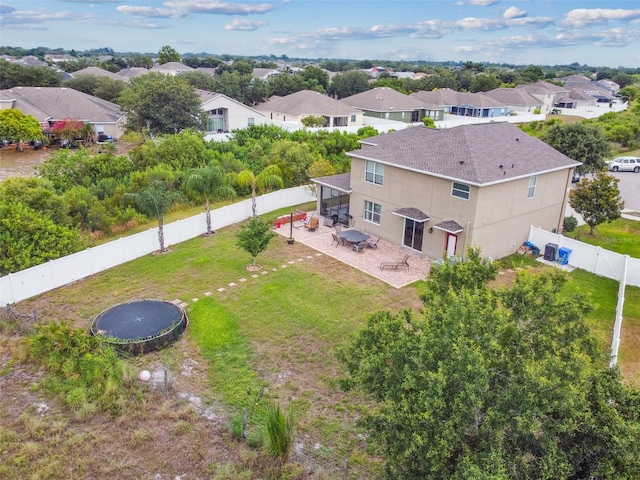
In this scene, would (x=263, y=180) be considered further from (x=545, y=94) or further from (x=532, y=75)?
(x=532, y=75)

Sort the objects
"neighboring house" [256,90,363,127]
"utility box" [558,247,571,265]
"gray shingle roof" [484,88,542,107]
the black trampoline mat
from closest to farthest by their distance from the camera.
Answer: the black trampoline mat, "utility box" [558,247,571,265], "neighboring house" [256,90,363,127], "gray shingle roof" [484,88,542,107]

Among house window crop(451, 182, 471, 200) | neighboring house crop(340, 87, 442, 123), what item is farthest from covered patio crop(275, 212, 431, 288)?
neighboring house crop(340, 87, 442, 123)

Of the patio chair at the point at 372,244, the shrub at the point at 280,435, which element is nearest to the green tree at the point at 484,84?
the patio chair at the point at 372,244

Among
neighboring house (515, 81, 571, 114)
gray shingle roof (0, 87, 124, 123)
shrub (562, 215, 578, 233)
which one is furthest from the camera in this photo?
neighboring house (515, 81, 571, 114)

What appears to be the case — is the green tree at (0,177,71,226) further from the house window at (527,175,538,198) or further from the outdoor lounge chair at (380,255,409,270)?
the house window at (527,175,538,198)

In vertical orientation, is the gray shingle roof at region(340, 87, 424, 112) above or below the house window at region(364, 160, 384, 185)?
above

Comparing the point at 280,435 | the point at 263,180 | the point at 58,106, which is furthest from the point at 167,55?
the point at 280,435

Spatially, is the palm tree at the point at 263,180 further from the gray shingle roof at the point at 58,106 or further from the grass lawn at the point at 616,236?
the gray shingle roof at the point at 58,106
